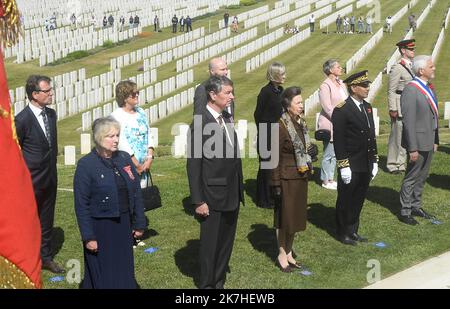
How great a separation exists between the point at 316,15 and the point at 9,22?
55851 millimetres

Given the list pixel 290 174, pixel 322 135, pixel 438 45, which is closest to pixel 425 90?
pixel 322 135

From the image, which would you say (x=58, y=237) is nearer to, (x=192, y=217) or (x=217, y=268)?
(x=192, y=217)

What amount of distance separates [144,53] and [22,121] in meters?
37.4

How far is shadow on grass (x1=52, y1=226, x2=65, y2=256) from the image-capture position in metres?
9.48

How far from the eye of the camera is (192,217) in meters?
10.8

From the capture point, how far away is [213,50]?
45.2 m

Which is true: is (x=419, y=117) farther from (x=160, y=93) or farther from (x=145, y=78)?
(x=145, y=78)

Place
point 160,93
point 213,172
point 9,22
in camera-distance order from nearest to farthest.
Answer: point 9,22 → point 213,172 → point 160,93

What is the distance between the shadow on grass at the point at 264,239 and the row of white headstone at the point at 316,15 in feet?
149

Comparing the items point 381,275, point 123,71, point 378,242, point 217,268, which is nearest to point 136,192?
point 217,268

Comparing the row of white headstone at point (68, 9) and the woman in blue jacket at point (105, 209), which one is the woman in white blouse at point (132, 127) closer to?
the woman in blue jacket at point (105, 209)

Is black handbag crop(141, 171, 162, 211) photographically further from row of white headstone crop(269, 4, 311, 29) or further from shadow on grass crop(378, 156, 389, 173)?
row of white headstone crop(269, 4, 311, 29)

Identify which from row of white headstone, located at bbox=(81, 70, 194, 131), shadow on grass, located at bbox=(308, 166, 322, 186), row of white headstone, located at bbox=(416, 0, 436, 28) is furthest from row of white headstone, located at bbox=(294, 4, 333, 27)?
shadow on grass, located at bbox=(308, 166, 322, 186)

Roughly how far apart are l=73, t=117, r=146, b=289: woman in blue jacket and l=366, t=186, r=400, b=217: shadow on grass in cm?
515
